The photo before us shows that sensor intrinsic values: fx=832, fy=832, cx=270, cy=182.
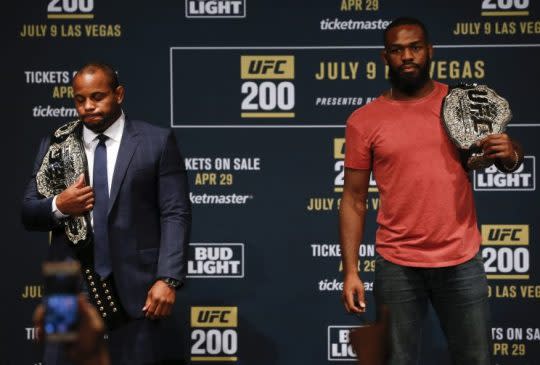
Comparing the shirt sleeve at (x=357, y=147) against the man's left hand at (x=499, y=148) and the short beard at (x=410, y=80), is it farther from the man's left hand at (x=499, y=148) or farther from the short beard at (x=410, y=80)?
the man's left hand at (x=499, y=148)

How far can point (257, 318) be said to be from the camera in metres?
4.11

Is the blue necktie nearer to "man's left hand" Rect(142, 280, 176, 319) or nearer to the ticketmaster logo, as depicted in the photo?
"man's left hand" Rect(142, 280, 176, 319)

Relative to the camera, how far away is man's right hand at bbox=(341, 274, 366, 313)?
279 cm

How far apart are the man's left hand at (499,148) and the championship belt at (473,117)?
3 centimetres

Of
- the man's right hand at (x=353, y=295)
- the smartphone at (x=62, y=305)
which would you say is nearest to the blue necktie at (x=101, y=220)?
the man's right hand at (x=353, y=295)

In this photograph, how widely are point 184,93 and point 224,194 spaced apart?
1.74 ft

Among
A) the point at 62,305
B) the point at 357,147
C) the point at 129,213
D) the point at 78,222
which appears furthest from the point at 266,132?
the point at 62,305

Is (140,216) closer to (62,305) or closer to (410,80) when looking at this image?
(410,80)

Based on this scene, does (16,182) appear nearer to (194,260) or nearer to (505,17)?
(194,260)

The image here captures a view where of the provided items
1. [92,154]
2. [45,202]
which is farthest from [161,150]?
[45,202]

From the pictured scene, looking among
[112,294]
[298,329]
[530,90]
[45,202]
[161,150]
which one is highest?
[530,90]

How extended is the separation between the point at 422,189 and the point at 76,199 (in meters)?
1.11

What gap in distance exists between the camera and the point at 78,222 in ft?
8.93

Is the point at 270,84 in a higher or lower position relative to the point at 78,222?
higher
